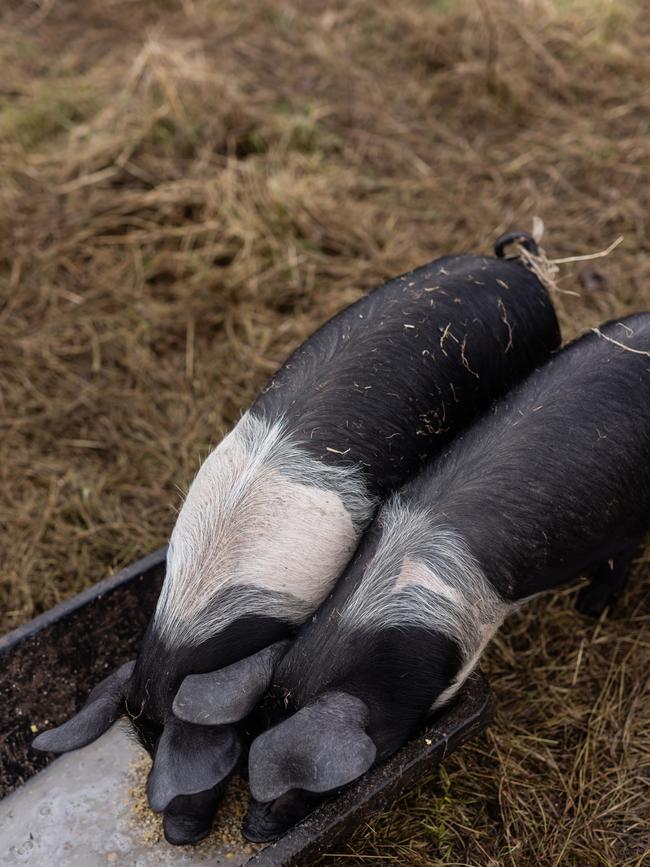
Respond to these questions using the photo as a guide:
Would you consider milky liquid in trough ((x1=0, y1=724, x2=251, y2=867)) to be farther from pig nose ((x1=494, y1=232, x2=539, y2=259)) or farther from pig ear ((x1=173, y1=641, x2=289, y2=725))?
pig nose ((x1=494, y1=232, x2=539, y2=259))

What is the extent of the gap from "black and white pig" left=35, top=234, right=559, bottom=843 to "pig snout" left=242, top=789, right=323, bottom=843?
0.35 feet

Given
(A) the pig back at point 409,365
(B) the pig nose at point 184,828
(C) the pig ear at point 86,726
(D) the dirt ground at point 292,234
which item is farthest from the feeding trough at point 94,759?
(A) the pig back at point 409,365

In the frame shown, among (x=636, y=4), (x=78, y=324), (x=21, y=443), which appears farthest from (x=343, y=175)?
(x=636, y=4)

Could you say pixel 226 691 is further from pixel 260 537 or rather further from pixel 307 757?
pixel 260 537

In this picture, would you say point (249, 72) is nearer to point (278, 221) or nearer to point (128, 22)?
point (128, 22)

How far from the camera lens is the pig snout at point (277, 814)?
2.32 m

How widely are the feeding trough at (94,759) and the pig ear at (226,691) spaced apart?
0.31 m

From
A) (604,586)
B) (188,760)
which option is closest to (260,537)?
(188,760)

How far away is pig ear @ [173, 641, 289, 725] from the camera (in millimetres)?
2209

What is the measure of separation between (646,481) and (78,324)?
8.52 ft

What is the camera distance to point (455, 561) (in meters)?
2.46

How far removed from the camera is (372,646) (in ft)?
7.80

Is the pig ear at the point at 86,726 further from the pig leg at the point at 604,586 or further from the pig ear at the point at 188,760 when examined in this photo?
the pig leg at the point at 604,586

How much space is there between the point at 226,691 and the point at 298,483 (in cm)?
57
